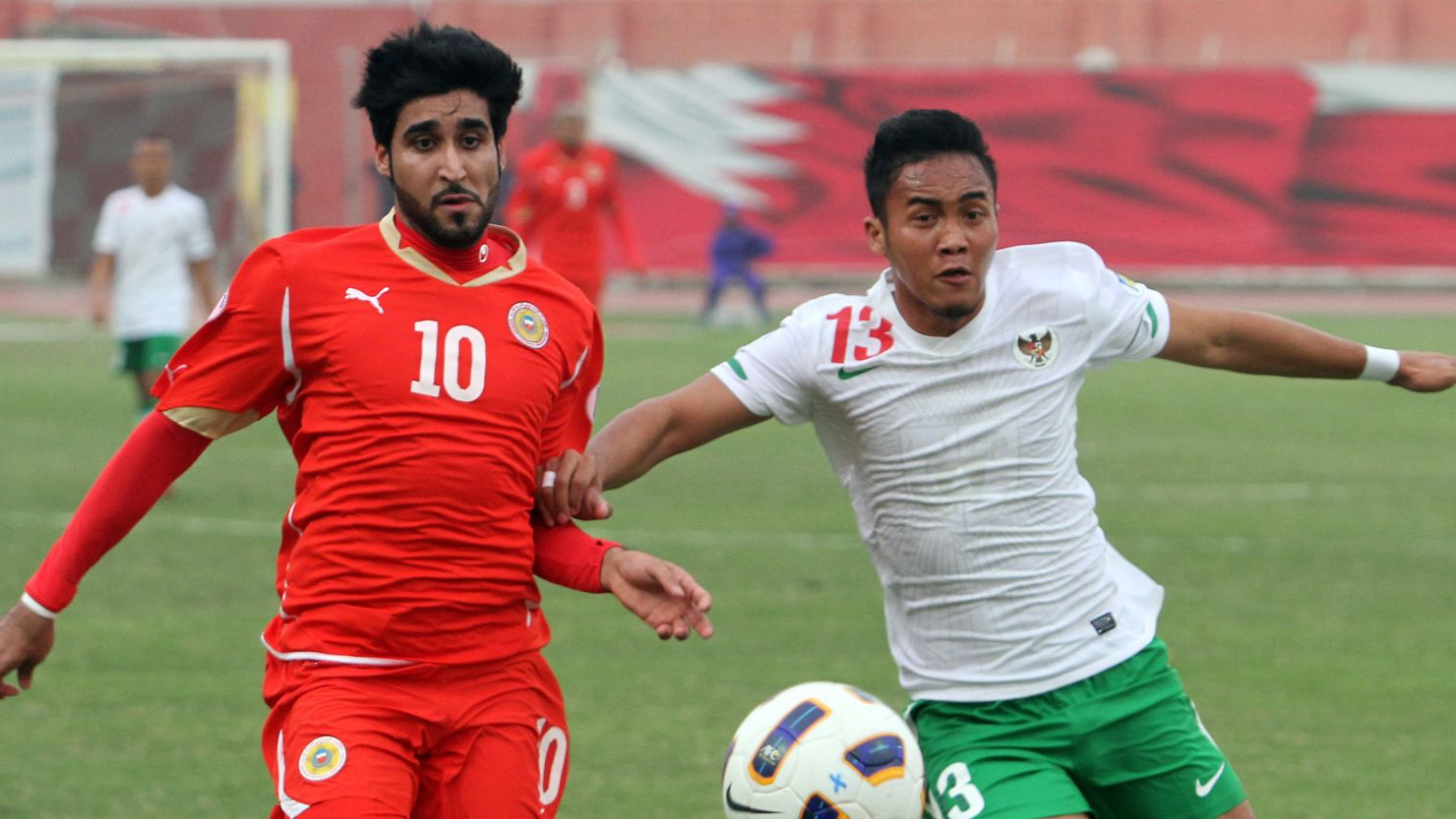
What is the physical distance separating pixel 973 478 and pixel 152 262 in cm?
1028

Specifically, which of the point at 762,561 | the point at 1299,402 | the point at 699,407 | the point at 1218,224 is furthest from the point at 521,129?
the point at 699,407

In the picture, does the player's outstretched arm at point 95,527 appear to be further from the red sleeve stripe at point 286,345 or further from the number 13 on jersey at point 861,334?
the number 13 on jersey at point 861,334

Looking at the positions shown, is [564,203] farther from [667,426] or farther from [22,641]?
[22,641]

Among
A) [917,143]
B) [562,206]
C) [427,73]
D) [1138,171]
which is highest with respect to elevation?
[427,73]

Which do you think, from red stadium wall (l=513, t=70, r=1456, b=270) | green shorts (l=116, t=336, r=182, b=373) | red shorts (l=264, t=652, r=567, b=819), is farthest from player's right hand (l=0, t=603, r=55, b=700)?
red stadium wall (l=513, t=70, r=1456, b=270)

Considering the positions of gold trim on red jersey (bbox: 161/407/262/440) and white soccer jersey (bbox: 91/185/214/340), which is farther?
white soccer jersey (bbox: 91/185/214/340)

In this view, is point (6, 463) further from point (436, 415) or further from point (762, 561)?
point (436, 415)

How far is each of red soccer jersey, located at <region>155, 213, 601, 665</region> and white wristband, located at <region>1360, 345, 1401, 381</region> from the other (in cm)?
194

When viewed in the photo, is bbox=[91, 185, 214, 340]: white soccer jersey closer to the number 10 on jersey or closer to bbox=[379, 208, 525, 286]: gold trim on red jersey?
bbox=[379, 208, 525, 286]: gold trim on red jersey

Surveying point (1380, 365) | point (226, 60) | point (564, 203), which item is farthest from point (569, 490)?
point (226, 60)

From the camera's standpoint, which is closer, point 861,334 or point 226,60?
point 861,334

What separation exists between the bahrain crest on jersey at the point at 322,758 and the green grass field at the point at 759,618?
2148mm

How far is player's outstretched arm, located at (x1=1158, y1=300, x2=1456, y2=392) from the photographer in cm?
453

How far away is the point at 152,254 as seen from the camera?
13594 mm
